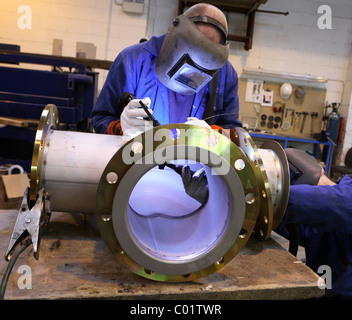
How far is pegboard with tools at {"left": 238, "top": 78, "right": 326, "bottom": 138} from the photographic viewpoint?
469 cm

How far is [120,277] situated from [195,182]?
0.32 metres

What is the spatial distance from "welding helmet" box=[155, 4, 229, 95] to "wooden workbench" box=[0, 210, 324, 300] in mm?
683

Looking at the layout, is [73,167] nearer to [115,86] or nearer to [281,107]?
[115,86]

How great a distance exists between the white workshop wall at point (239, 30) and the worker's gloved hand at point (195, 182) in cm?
393

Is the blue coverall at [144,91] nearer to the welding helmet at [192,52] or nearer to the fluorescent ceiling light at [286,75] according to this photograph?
the welding helmet at [192,52]

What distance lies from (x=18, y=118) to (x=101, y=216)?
6.76ft

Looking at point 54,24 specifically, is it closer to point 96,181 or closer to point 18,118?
point 18,118

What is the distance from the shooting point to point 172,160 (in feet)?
2.07

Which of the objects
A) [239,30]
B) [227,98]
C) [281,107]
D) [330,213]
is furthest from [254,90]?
[330,213]

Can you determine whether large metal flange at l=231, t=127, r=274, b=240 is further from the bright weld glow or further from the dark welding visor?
the dark welding visor

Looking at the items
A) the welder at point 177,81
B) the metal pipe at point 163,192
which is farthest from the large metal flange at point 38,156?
the welder at point 177,81
